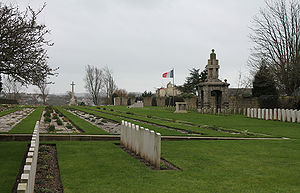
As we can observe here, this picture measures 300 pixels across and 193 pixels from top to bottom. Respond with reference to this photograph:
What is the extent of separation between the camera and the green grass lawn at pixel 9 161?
5.70m

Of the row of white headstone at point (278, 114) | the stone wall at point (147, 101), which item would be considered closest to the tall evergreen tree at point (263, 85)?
the row of white headstone at point (278, 114)

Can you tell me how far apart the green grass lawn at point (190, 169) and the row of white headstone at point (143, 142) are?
0.33 metres

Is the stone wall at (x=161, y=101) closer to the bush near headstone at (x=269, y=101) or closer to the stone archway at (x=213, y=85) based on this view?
the stone archway at (x=213, y=85)

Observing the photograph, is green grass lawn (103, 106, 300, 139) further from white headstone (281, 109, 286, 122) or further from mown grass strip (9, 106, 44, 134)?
mown grass strip (9, 106, 44, 134)

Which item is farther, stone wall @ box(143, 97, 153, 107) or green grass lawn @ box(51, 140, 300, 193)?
stone wall @ box(143, 97, 153, 107)

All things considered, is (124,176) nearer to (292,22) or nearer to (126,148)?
(126,148)

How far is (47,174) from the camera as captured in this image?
6434mm

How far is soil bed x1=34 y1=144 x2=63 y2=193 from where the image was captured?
5418 millimetres

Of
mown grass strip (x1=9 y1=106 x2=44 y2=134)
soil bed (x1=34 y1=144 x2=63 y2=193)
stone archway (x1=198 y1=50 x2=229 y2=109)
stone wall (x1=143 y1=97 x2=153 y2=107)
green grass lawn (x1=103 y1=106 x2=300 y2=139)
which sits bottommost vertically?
soil bed (x1=34 y1=144 x2=63 y2=193)

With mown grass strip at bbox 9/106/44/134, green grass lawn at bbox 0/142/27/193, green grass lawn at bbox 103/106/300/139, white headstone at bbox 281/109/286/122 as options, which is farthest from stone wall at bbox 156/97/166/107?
green grass lawn at bbox 0/142/27/193

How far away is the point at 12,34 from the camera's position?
27.8ft

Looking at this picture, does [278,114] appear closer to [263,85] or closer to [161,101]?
[263,85]

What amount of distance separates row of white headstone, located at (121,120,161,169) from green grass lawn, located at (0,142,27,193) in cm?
295

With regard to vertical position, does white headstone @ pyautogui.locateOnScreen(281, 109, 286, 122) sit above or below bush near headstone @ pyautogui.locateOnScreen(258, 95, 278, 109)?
below
